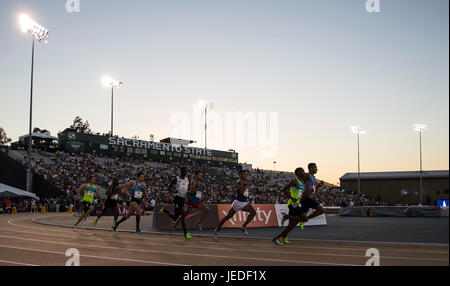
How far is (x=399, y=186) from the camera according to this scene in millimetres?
79000

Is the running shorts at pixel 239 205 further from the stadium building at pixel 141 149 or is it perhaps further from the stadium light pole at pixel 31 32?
the stadium building at pixel 141 149

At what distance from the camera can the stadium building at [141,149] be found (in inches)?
2505

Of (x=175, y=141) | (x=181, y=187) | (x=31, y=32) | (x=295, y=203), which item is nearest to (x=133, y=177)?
(x=31, y=32)

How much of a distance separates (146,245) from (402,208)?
28.0 metres

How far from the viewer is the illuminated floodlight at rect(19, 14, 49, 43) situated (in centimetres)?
3962

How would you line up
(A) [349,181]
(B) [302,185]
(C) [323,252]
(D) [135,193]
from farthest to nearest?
(A) [349,181] < (D) [135,193] < (B) [302,185] < (C) [323,252]

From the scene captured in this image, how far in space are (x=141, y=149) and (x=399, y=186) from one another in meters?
47.5

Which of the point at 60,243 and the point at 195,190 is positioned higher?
the point at 195,190

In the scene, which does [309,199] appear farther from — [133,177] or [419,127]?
[419,127]

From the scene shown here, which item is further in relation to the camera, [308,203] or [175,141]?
[175,141]

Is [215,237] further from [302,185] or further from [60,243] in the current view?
[60,243]

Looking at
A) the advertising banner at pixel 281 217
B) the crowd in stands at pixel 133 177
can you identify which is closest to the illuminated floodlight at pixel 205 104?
the crowd in stands at pixel 133 177
